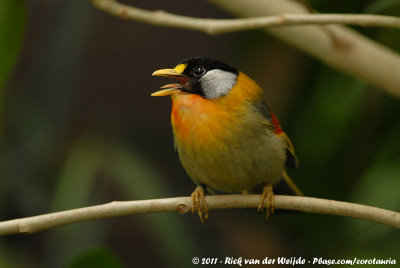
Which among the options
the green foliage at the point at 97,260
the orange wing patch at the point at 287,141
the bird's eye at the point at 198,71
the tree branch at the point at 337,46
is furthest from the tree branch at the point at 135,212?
the tree branch at the point at 337,46

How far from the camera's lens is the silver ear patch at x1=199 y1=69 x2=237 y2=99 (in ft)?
7.23

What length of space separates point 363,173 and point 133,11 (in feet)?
6.36

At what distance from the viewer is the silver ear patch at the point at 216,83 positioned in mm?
2205

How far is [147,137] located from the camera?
4.17 meters

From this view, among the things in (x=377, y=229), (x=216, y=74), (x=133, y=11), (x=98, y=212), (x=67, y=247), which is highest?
(x=133, y=11)

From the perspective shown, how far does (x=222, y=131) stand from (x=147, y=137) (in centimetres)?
211

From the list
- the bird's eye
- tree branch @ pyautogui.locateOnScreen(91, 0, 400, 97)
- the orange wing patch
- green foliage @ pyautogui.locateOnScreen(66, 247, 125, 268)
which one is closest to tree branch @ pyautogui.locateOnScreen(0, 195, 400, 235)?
green foliage @ pyautogui.locateOnScreen(66, 247, 125, 268)

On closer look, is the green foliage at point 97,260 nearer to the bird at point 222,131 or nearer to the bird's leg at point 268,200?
the bird at point 222,131

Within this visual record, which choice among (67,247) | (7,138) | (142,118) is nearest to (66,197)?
(67,247)

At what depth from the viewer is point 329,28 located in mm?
2465

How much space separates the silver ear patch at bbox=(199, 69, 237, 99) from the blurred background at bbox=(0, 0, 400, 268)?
0.77 meters

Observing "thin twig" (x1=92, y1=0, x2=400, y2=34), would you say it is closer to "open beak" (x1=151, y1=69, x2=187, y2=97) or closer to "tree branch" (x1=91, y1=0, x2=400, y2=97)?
"open beak" (x1=151, y1=69, x2=187, y2=97)

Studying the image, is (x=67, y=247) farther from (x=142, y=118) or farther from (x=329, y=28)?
(x=329, y=28)

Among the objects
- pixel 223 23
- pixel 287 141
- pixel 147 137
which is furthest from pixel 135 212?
pixel 147 137
